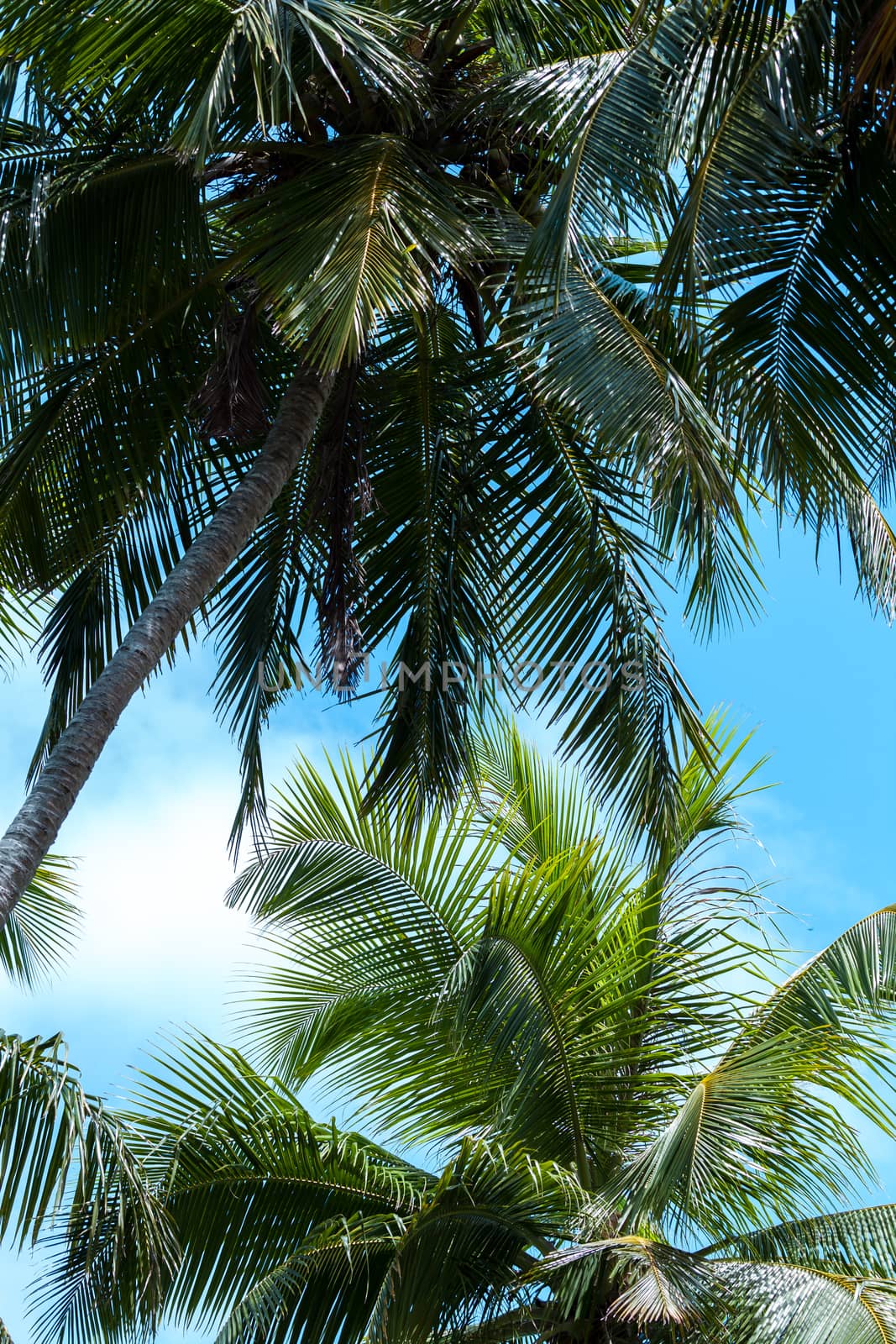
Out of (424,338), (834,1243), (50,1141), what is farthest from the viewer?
(424,338)

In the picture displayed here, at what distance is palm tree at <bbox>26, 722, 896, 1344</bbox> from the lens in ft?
18.9

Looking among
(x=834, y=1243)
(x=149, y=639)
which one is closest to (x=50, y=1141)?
(x=149, y=639)

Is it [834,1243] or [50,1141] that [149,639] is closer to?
[50,1141]

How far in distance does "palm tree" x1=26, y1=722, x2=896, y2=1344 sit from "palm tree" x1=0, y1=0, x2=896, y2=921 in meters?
0.96

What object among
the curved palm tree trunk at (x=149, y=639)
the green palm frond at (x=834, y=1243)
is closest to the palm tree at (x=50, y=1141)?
the curved palm tree trunk at (x=149, y=639)

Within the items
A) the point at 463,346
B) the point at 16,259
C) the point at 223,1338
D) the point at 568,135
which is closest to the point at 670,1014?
the point at 223,1338

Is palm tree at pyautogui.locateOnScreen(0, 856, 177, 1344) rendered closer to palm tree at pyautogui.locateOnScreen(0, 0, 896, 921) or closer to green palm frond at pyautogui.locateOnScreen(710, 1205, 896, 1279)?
palm tree at pyautogui.locateOnScreen(0, 0, 896, 921)

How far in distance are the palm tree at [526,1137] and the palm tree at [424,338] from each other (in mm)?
964

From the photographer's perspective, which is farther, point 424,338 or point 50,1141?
point 424,338

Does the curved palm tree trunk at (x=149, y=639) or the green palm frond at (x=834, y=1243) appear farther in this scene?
the green palm frond at (x=834, y=1243)

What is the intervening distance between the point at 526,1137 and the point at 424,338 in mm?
4229

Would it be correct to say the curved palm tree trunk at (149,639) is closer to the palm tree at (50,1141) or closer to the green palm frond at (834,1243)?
the palm tree at (50,1141)

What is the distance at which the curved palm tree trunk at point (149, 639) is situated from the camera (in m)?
4.81

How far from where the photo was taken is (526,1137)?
716 centimetres
